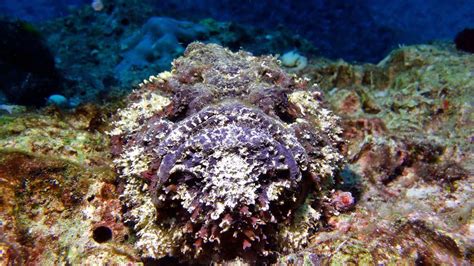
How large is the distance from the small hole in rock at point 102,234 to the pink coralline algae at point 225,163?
0.25 metres

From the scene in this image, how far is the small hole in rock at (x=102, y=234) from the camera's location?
341cm

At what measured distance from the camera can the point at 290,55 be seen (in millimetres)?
8562

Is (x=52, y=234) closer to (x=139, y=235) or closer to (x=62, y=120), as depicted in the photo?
(x=139, y=235)

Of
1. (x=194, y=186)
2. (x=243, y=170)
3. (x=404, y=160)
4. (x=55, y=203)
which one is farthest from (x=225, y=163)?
(x=404, y=160)

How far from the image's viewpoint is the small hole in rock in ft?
11.2

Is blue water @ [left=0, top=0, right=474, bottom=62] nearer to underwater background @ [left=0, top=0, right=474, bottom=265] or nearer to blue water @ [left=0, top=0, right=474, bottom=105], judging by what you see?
blue water @ [left=0, top=0, right=474, bottom=105]

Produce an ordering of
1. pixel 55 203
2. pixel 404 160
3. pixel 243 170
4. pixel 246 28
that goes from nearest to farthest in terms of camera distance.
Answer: pixel 243 170 → pixel 55 203 → pixel 404 160 → pixel 246 28

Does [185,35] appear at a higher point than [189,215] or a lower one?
lower

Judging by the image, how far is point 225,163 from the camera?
2.80 m

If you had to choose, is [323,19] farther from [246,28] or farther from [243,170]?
[243,170]

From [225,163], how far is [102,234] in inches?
62.1

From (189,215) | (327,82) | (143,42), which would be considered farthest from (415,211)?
(143,42)

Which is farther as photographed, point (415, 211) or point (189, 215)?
point (415, 211)

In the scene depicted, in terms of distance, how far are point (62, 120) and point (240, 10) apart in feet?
47.9
